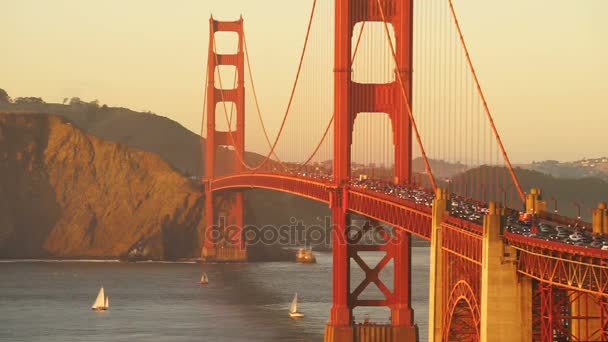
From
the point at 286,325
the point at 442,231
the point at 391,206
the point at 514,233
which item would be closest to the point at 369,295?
the point at 286,325

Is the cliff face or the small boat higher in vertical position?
the cliff face

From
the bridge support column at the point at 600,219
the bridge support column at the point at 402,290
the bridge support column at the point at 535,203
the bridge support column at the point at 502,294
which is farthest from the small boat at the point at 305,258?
the bridge support column at the point at 502,294

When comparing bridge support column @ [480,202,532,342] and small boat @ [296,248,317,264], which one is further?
small boat @ [296,248,317,264]

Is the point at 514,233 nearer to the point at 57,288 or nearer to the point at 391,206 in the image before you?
the point at 391,206

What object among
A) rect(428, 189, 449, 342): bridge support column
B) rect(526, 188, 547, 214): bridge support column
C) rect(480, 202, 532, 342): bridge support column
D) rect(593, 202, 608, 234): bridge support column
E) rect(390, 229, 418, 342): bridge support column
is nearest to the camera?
rect(480, 202, 532, 342): bridge support column

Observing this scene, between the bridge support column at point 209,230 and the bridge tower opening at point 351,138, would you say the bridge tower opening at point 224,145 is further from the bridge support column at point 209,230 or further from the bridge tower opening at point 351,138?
the bridge tower opening at point 351,138

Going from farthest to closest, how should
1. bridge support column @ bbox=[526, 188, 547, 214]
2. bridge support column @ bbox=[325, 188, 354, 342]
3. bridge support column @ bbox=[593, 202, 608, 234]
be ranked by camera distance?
1. bridge support column @ bbox=[325, 188, 354, 342]
2. bridge support column @ bbox=[526, 188, 547, 214]
3. bridge support column @ bbox=[593, 202, 608, 234]

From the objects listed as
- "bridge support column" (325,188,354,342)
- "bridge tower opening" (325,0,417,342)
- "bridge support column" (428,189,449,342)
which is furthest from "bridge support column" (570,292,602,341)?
"bridge support column" (325,188,354,342)

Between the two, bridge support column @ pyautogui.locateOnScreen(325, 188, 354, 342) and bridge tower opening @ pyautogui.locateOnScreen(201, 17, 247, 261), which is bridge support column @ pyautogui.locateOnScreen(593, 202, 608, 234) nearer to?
bridge support column @ pyautogui.locateOnScreen(325, 188, 354, 342)
